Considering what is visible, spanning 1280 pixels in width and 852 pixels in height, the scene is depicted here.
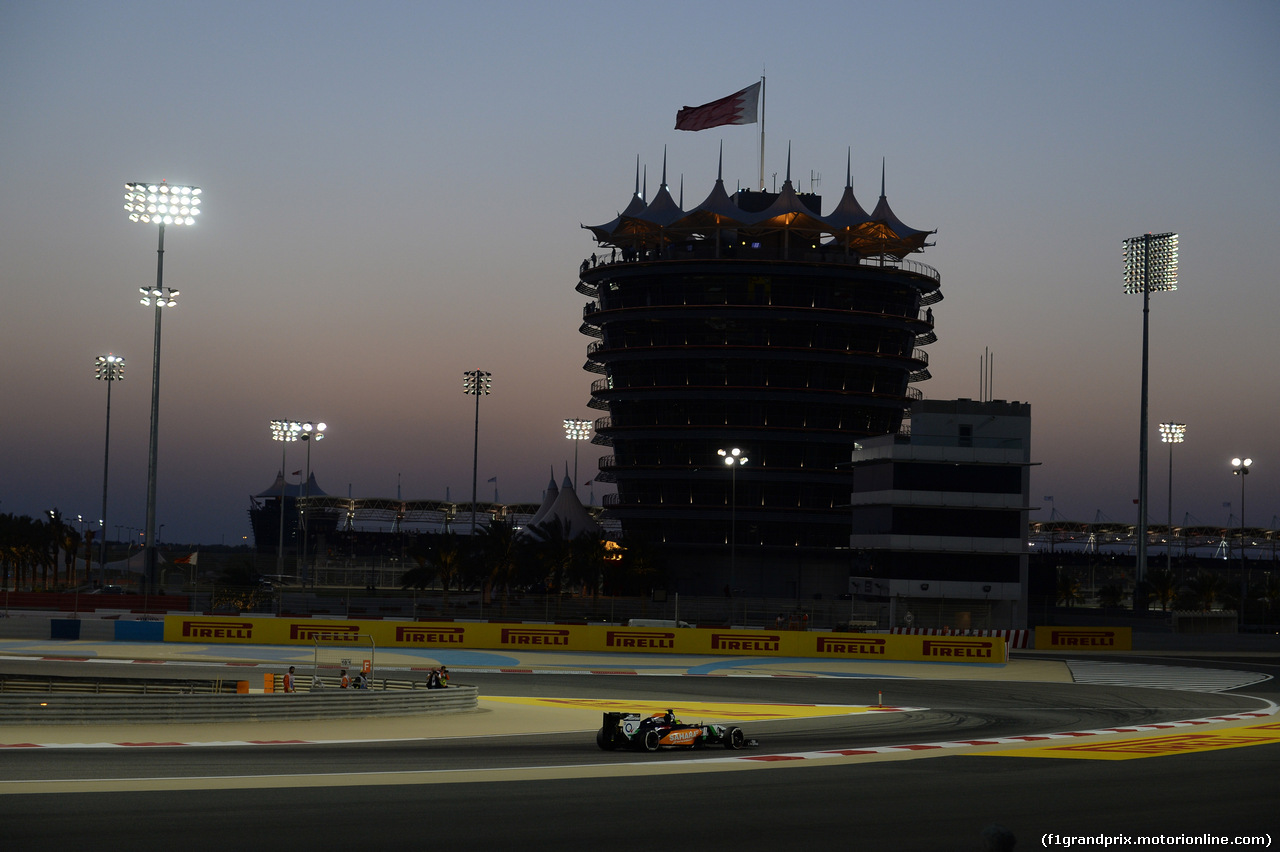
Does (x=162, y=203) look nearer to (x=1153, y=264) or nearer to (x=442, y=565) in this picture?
(x=442, y=565)

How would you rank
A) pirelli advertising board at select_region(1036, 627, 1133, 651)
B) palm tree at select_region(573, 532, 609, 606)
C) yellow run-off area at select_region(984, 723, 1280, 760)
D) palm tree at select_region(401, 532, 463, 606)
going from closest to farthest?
yellow run-off area at select_region(984, 723, 1280, 760)
pirelli advertising board at select_region(1036, 627, 1133, 651)
palm tree at select_region(573, 532, 609, 606)
palm tree at select_region(401, 532, 463, 606)

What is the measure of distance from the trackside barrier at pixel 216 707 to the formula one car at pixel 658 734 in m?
7.77

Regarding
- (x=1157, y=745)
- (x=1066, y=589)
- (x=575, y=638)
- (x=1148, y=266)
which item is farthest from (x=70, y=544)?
(x=1157, y=745)

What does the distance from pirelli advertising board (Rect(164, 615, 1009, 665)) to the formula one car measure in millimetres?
31748

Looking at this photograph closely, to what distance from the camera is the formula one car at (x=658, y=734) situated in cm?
2459

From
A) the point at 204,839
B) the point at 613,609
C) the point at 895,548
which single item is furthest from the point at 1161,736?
the point at 895,548

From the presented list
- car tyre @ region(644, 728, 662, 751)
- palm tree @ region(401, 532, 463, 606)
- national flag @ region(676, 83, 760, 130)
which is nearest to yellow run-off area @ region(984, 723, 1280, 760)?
car tyre @ region(644, 728, 662, 751)

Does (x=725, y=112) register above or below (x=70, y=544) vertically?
above

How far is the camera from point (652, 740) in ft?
81.1

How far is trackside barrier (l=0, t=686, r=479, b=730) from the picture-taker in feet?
88.1

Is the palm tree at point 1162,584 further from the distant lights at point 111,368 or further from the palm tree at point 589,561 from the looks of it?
the distant lights at point 111,368

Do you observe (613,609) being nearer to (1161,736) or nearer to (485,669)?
(485,669)

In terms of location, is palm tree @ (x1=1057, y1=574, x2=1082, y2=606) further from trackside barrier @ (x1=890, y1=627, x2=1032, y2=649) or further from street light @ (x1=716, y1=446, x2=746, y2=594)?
trackside barrier @ (x1=890, y1=627, x2=1032, y2=649)

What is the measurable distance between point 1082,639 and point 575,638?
87.7 ft
